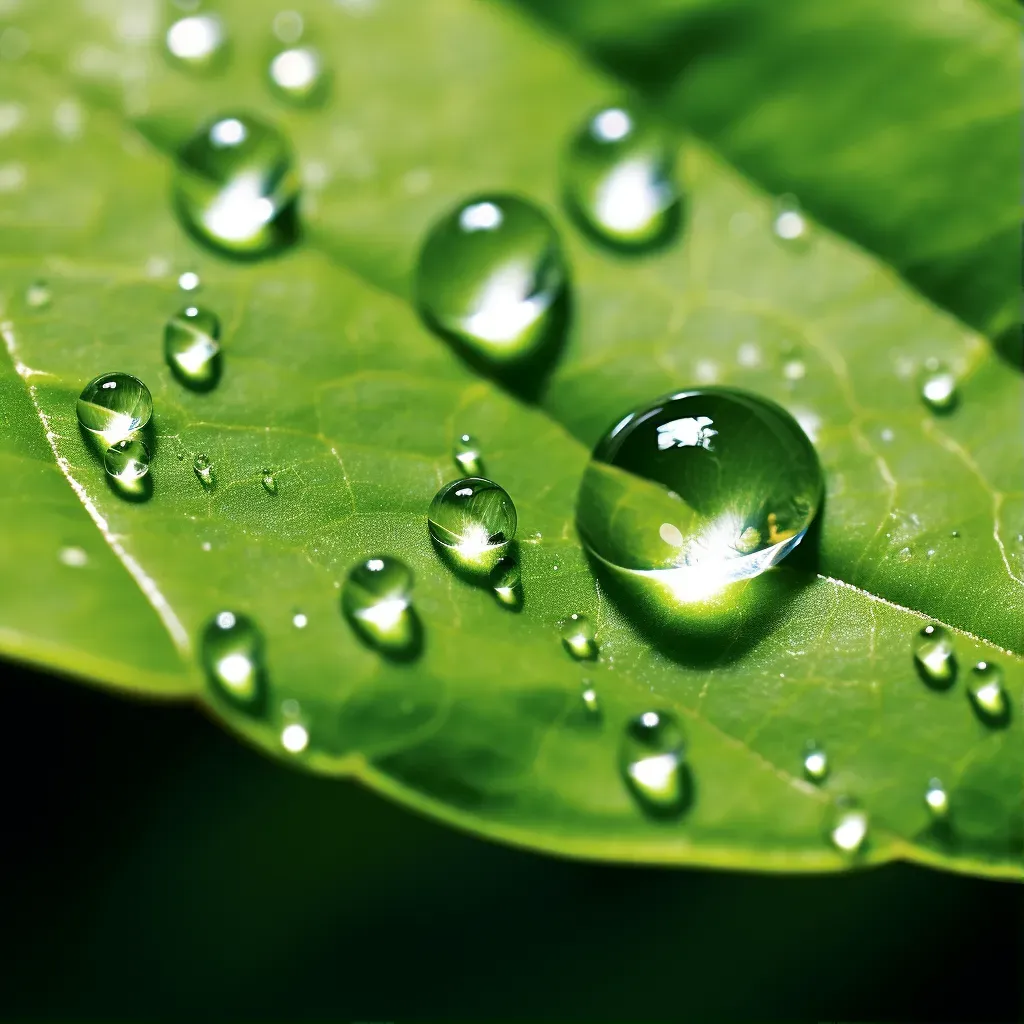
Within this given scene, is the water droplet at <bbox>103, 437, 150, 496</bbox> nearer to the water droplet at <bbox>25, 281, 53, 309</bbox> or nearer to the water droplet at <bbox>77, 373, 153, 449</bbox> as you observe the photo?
the water droplet at <bbox>77, 373, 153, 449</bbox>

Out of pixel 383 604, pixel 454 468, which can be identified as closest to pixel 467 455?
pixel 454 468

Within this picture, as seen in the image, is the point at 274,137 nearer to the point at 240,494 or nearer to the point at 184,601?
the point at 240,494

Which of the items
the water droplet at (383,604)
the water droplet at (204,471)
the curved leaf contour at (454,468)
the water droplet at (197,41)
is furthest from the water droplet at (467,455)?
the water droplet at (197,41)

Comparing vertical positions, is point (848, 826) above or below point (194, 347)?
below

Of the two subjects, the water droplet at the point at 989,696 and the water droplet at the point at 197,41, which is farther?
the water droplet at the point at 197,41

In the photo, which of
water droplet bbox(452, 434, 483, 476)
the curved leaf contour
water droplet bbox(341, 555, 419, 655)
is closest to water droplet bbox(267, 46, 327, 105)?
the curved leaf contour

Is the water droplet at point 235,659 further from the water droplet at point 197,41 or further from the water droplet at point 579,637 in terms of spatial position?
the water droplet at point 197,41

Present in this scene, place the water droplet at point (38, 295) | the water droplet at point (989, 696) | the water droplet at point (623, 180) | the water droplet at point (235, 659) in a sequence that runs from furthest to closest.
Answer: the water droplet at point (623, 180), the water droplet at point (38, 295), the water droplet at point (989, 696), the water droplet at point (235, 659)

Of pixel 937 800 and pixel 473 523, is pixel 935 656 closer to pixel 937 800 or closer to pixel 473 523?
pixel 937 800
